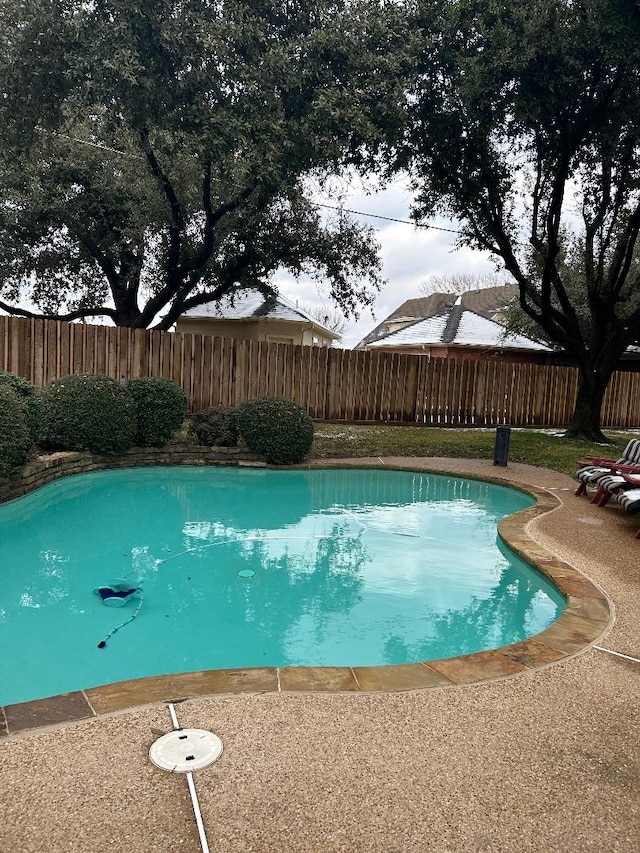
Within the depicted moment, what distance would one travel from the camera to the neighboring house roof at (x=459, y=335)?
21.3m

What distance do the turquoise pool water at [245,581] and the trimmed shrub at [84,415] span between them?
25.4 inches

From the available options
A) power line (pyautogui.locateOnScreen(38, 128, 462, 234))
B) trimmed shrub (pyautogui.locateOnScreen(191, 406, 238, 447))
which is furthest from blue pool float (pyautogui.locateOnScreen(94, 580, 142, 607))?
power line (pyautogui.locateOnScreen(38, 128, 462, 234))

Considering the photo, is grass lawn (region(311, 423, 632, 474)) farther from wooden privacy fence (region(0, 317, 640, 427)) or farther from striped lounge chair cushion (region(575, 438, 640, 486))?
striped lounge chair cushion (region(575, 438, 640, 486))

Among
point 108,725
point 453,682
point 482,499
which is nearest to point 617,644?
point 453,682

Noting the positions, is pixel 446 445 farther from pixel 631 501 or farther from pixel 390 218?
pixel 390 218

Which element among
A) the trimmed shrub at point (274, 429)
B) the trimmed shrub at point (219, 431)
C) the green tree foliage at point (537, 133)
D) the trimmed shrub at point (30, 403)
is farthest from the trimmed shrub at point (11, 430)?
the green tree foliage at point (537, 133)

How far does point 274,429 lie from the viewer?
915cm

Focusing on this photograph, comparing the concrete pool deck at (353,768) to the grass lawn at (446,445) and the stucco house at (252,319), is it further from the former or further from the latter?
the stucco house at (252,319)

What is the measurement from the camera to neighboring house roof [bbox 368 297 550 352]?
69.9ft

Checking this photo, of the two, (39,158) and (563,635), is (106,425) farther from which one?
(39,158)

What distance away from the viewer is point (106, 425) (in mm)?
8391

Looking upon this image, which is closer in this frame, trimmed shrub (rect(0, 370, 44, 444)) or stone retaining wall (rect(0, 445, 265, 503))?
stone retaining wall (rect(0, 445, 265, 503))

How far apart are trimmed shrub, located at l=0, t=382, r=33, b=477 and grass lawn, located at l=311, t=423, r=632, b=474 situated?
4.83 m

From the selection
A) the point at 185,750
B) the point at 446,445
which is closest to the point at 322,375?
the point at 446,445
